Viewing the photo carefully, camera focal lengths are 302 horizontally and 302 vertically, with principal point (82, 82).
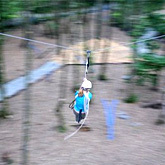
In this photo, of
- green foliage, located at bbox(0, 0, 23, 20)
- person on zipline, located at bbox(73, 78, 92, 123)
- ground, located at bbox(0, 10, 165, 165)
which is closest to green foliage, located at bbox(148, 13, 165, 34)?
ground, located at bbox(0, 10, 165, 165)

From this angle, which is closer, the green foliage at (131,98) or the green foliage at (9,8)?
the green foliage at (9,8)

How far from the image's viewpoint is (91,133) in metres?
4.77

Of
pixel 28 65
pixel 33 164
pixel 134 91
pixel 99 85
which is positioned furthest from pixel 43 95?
pixel 28 65

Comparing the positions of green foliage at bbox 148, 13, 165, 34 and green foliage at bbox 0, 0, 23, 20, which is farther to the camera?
green foliage at bbox 148, 13, 165, 34

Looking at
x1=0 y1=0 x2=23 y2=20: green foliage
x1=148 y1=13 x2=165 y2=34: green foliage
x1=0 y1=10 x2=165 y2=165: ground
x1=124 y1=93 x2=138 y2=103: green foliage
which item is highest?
x1=0 y1=0 x2=23 y2=20: green foliage

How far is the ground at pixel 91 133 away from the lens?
13.6 ft

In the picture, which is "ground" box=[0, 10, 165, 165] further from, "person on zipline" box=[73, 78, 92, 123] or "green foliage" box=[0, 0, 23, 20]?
"green foliage" box=[0, 0, 23, 20]

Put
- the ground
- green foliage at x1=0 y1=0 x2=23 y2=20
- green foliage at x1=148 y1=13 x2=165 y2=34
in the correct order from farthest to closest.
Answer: green foliage at x1=148 y1=13 x2=165 y2=34, green foliage at x1=0 y1=0 x2=23 y2=20, the ground

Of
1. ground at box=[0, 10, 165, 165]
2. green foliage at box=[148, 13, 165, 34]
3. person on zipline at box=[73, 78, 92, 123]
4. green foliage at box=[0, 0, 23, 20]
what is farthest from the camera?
green foliage at box=[148, 13, 165, 34]

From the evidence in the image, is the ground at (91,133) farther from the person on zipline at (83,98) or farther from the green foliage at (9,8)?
the green foliage at (9,8)

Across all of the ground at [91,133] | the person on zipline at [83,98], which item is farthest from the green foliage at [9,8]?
the person on zipline at [83,98]

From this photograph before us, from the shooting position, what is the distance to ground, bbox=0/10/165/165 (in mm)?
4152

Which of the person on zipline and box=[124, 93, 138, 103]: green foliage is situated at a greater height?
the person on zipline

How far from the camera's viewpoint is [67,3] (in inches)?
205
